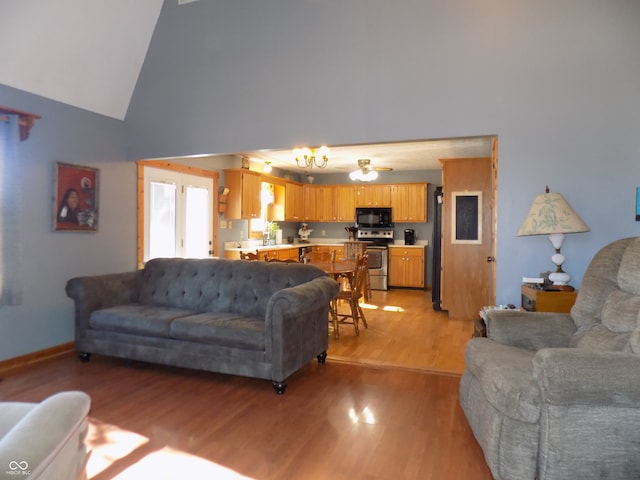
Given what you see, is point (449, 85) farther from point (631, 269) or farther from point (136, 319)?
point (136, 319)

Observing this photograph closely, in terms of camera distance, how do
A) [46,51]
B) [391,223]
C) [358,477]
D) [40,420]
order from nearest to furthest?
[40,420] < [358,477] < [46,51] < [391,223]

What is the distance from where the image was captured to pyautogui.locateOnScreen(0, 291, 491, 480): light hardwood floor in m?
2.23

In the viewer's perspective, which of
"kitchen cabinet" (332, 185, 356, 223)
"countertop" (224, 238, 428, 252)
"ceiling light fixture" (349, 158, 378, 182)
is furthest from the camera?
"kitchen cabinet" (332, 185, 356, 223)

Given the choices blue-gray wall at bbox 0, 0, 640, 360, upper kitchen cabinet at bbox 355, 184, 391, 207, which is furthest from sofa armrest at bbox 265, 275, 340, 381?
upper kitchen cabinet at bbox 355, 184, 391, 207

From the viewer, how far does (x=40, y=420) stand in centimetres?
111

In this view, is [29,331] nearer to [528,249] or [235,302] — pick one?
[235,302]

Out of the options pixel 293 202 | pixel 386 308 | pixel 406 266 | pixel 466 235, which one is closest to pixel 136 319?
pixel 386 308

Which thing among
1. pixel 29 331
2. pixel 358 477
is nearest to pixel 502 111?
pixel 358 477

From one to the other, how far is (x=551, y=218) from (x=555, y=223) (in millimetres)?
46

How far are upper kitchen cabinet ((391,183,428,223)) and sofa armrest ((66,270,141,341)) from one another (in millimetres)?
5959

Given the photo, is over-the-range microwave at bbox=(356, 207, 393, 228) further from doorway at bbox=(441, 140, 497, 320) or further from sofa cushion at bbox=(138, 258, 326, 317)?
sofa cushion at bbox=(138, 258, 326, 317)

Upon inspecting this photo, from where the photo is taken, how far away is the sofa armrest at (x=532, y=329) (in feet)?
8.71

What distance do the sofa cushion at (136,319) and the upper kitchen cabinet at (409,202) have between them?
5838 millimetres

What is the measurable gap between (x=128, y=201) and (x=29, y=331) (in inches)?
68.0
